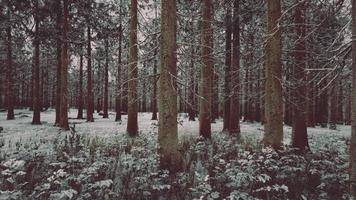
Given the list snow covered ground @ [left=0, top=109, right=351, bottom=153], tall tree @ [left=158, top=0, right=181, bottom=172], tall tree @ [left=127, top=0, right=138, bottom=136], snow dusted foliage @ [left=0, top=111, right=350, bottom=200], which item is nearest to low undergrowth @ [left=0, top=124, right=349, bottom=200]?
snow dusted foliage @ [left=0, top=111, right=350, bottom=200]

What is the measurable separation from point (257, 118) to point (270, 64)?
→ 770 inches

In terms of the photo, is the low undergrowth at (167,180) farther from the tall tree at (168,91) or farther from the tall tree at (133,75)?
the tall tree at (133,75)

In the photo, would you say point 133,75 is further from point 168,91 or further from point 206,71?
point 168,91

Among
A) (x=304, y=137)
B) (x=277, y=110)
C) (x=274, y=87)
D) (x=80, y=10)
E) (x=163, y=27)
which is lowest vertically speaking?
(x=304, y=137)

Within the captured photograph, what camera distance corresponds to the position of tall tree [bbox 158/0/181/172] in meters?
6.06

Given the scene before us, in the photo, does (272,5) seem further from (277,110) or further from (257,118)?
(257,118)

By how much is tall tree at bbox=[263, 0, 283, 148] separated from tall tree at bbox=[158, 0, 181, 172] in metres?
2.77

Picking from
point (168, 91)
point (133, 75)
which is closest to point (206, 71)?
point (133, 75)

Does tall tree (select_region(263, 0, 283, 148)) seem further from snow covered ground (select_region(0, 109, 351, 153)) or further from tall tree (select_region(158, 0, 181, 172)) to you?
tall tree (select_region(158, 0, 181, 172))

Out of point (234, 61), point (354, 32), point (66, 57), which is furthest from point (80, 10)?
point (354, 32)

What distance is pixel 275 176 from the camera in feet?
18.3

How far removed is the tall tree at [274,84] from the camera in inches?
280

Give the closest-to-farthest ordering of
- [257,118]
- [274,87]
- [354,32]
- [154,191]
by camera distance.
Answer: [354,32]
[154,191]
[274,87]
[257,118]

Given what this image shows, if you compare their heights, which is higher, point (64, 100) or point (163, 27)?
point (163, 27)
